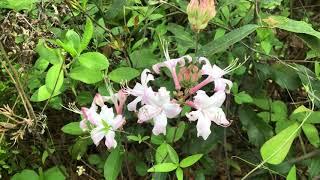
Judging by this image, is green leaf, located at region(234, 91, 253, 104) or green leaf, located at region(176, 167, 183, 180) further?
green leaf, located at region(234, 91, 253, 104)

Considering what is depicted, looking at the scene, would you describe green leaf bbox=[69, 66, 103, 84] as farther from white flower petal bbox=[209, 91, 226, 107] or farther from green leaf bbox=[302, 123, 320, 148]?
green leaf bbox=[302, 123, 320, 148]

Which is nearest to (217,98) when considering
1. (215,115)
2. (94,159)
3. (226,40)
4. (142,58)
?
(215,115)

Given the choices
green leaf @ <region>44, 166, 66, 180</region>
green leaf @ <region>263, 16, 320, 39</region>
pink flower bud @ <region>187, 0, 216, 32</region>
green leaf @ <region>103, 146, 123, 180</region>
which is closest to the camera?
pink flower bud @ <region>187, 0, 216, 32</region>

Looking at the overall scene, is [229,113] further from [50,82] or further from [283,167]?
[50,82]

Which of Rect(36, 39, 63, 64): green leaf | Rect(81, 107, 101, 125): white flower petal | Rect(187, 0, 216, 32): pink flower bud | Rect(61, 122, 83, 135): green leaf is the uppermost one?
Rect(187, 0, 216, 32): pink flower bud

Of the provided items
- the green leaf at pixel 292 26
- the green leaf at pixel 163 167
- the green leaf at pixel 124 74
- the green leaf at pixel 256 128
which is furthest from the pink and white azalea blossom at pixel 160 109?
the green leaf at pixel 256 128

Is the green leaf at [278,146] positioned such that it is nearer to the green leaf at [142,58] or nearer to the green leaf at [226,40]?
the green leaf at [226,40]

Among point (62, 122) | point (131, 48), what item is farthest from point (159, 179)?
point (62, 122)

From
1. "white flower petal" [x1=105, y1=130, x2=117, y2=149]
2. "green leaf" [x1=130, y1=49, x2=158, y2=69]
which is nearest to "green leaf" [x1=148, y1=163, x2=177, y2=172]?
"white flower petal" [x1=105, y1=130, x2=117, y2=149]
